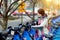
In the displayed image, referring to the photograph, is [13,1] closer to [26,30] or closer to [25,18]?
[26,30]

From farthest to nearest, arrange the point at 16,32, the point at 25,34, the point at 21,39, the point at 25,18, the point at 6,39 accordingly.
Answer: the point at 25,18, the point at 25,34, the point at 21,39, the point at 16,32, the point at 6,39

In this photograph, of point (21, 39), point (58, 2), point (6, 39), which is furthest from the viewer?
point (58, 2)

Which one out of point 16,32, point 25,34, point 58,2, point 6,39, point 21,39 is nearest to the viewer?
point 6,39

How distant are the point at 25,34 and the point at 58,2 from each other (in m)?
4.92

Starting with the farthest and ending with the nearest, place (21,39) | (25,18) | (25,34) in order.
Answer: (25,18) → (25,34) → (21,39)

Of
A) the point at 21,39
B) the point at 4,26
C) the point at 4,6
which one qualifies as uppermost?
the point at 4,6

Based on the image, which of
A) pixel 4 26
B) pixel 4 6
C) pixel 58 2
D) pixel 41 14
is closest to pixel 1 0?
pixel 4 6

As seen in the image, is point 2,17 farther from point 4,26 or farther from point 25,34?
point 25,34

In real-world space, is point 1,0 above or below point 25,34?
above

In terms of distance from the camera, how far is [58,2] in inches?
345

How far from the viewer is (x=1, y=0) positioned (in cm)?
373

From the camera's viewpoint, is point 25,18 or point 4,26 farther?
point 25,18

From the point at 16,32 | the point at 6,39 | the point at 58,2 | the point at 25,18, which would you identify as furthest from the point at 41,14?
the point at 58,2

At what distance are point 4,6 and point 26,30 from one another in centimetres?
82
